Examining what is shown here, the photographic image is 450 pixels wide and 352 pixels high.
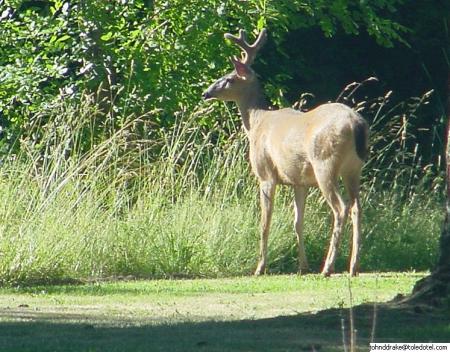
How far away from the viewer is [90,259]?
1395cm

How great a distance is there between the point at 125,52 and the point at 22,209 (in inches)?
172

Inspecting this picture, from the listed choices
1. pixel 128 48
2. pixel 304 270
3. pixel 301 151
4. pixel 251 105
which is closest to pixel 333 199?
pixel 301 151

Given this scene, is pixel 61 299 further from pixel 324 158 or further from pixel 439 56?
pixel 439 56

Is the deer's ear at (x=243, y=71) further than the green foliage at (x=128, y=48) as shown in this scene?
No

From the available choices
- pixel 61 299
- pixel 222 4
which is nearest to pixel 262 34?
pixel 222 4

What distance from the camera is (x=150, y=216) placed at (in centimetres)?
1495

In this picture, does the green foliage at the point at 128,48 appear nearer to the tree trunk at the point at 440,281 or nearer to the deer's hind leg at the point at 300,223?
the deer's hind leg at the point at 300,223

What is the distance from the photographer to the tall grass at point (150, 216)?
1373 cm

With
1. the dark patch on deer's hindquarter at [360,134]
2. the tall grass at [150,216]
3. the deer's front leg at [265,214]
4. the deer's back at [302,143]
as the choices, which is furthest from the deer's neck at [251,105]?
A: the dark patch on deer's hindquarter at [360,134]

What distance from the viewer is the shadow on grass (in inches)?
304

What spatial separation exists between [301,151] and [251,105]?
1.74 m

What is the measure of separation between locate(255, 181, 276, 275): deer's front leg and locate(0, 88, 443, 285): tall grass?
14.2 inches

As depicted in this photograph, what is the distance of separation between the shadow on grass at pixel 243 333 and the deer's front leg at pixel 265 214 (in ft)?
17.6

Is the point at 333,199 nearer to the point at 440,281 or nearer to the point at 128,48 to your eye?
the point at 128,48
